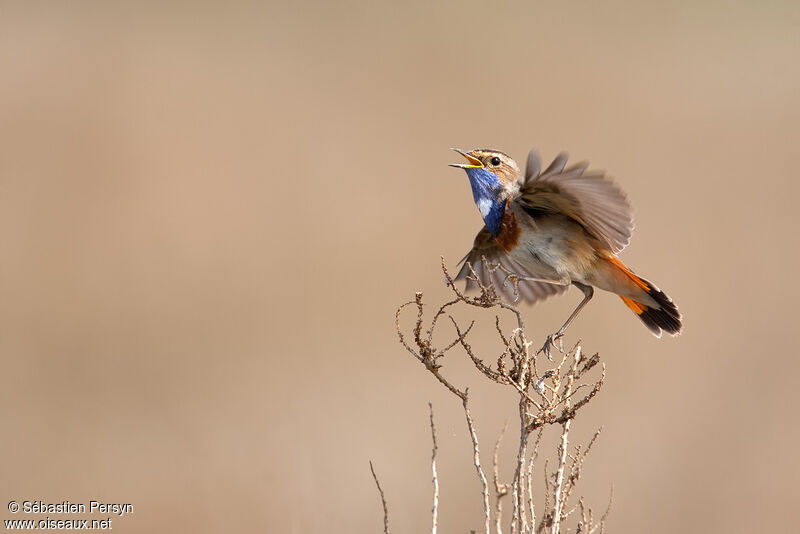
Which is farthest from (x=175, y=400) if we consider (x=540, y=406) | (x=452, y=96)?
(x=452, y=96)

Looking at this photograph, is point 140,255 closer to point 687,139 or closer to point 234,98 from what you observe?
point 234,98

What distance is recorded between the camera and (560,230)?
5.45 metres

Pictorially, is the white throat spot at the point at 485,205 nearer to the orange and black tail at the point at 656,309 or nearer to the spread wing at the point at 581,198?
the spread wing at the point at 581,198

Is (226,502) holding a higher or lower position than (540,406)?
higher

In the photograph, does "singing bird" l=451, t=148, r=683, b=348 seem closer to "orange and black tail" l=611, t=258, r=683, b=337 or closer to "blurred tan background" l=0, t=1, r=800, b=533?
"orange and black tail" l=611, t=258, r=683, b=337

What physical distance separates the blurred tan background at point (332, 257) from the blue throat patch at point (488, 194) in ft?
10.6

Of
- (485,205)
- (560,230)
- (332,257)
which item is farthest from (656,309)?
(332,257)

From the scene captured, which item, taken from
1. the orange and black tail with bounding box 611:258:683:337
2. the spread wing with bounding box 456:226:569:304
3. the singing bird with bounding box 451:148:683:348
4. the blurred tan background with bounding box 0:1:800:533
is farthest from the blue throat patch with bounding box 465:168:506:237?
the blurred tan background with bounding box 0:1:800:533

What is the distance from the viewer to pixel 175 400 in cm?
1005

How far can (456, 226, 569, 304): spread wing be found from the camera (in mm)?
5836

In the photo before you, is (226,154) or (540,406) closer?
(540,406)

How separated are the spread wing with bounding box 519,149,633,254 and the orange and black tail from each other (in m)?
0.20

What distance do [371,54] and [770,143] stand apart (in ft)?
23.1

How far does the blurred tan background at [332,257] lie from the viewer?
922 centimetres
